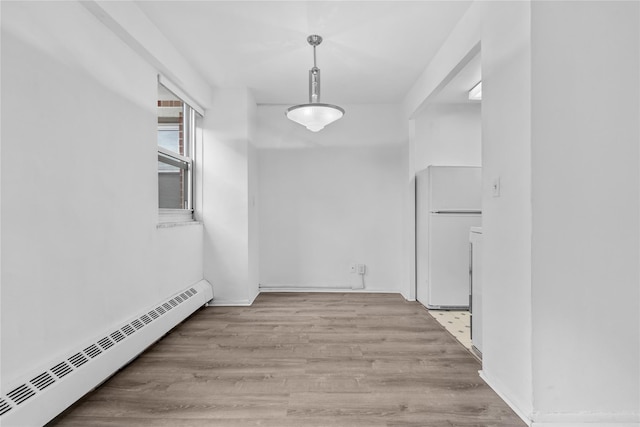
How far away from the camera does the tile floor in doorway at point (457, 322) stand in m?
3.08

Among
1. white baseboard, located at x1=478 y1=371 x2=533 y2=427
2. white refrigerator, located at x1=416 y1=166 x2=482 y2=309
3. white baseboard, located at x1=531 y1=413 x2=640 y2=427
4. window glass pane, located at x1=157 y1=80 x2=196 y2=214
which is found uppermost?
window glass pane, located at x1=157 y1=80 x2=196 y2=214

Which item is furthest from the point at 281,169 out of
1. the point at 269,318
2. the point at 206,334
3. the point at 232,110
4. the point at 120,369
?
the point at 120,369

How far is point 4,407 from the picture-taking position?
4.99 feet

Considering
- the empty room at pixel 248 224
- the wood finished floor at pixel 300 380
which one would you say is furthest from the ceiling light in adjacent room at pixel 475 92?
the wood finished floor at pixel 300 380

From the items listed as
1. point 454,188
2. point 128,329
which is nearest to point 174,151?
point 128,329

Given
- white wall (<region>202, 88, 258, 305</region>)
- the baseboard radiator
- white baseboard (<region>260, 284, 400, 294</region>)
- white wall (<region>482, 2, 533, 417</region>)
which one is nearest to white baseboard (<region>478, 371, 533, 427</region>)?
white wall (<region>482, 2, 533, 417</region>)

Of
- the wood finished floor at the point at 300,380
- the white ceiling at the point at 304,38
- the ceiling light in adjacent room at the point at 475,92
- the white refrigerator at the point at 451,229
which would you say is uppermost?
the white ceiling at the point at 304,38

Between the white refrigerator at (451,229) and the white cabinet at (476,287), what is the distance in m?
1.21

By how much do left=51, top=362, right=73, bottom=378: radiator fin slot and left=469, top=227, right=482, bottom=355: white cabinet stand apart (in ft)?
8.48

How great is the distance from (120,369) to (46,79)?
6.01ft

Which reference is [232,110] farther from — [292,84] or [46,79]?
[46,79]

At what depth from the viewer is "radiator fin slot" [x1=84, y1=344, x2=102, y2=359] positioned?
2089mm

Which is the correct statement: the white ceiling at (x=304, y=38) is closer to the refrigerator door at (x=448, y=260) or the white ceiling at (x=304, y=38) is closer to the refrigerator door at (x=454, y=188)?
the refrigerator door at (x=454, y=188)

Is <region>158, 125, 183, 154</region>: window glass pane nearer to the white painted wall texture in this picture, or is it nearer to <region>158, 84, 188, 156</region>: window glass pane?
<region>158, 84, 188, 156</region>: window glass pane
